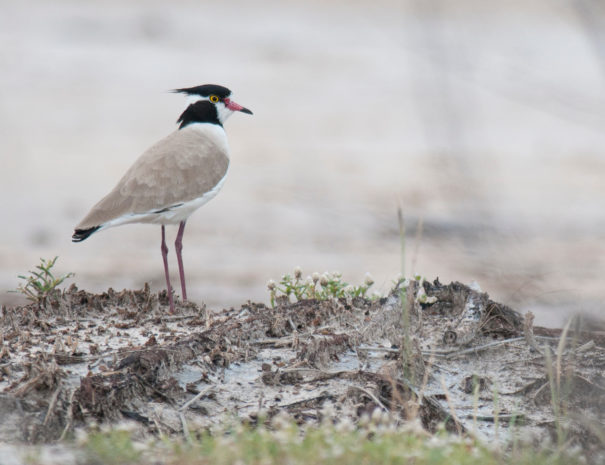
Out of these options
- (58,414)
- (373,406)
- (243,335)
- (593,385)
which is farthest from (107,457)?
(593,385)

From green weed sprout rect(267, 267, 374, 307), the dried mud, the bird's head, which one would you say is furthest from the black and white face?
the dried mud

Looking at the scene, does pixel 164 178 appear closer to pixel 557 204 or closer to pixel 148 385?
pixel 148 385

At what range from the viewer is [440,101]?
212 cm

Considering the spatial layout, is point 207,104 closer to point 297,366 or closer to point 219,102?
point 219,102

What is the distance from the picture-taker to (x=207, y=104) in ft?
24.0

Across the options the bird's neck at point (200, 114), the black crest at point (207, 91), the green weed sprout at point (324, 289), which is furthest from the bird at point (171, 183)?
the green weed sprout at point (324, 289)

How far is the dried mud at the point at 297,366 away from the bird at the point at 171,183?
820mm

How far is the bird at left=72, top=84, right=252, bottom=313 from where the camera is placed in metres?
6.25

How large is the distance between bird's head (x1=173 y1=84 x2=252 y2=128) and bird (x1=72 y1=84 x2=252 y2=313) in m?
0.01

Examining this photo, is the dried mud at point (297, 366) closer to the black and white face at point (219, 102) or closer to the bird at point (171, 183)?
the bird at point (171, 183)

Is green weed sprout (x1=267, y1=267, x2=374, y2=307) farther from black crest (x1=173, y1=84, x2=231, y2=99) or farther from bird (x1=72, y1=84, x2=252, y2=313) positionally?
black crest (x1=173, y1=84, x2=231, y2=99)

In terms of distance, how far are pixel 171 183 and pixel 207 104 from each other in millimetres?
1091

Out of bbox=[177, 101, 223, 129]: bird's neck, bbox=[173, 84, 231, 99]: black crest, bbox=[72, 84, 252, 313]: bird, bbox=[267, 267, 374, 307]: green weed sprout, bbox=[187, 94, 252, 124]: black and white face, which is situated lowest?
bbox=[267, 267, 374, 307]: green weed sprout

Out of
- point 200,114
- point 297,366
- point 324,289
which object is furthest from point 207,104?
point 297,366
